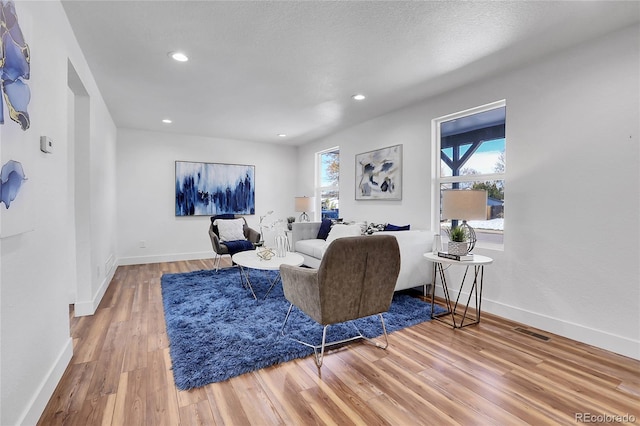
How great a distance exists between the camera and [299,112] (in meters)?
4.32

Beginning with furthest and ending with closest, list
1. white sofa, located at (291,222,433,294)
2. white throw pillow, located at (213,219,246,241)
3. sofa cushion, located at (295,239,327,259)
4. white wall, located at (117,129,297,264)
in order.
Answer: white wall, located at (117,129,297,264), white throw pillow, located at (213,219,246,241), sofa cushion, located at (295,239,327,259), white sofa, located at (291,222,433,294)

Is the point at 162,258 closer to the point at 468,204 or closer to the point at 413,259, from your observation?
the point at 413,259

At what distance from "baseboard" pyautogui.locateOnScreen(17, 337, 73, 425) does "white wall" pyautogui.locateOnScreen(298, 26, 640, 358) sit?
3567 mm

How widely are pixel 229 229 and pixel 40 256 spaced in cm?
317

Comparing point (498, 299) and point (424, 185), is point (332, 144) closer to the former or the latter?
point (424, 185)

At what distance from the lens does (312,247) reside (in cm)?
434

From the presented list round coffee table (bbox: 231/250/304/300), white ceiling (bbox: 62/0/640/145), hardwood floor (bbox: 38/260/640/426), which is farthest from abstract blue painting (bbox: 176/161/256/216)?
hardwood floor (bbox: 38/260/640/426)

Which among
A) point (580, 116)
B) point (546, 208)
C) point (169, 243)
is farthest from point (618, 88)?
point (169, 243)

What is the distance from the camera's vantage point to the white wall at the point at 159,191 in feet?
17.4

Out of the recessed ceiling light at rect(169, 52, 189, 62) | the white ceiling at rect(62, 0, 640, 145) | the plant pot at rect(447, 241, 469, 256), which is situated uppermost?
the white ceiling at rect(62, 0, 640, 145)

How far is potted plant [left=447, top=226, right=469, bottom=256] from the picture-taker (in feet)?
9.02

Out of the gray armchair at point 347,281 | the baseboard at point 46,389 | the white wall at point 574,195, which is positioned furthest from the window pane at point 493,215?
the baseboard at point 46,389

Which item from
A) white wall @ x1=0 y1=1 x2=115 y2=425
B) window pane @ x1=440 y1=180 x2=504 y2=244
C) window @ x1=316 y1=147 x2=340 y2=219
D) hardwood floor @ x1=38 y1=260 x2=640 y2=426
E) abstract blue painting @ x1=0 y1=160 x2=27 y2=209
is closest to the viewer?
abstract blue painting @ x1=0 y1=160 x2=27 y2=209

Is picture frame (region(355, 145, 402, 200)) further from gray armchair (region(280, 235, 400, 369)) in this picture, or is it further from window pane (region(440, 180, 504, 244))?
gray armchair (region(280, 235, 400, 369))
